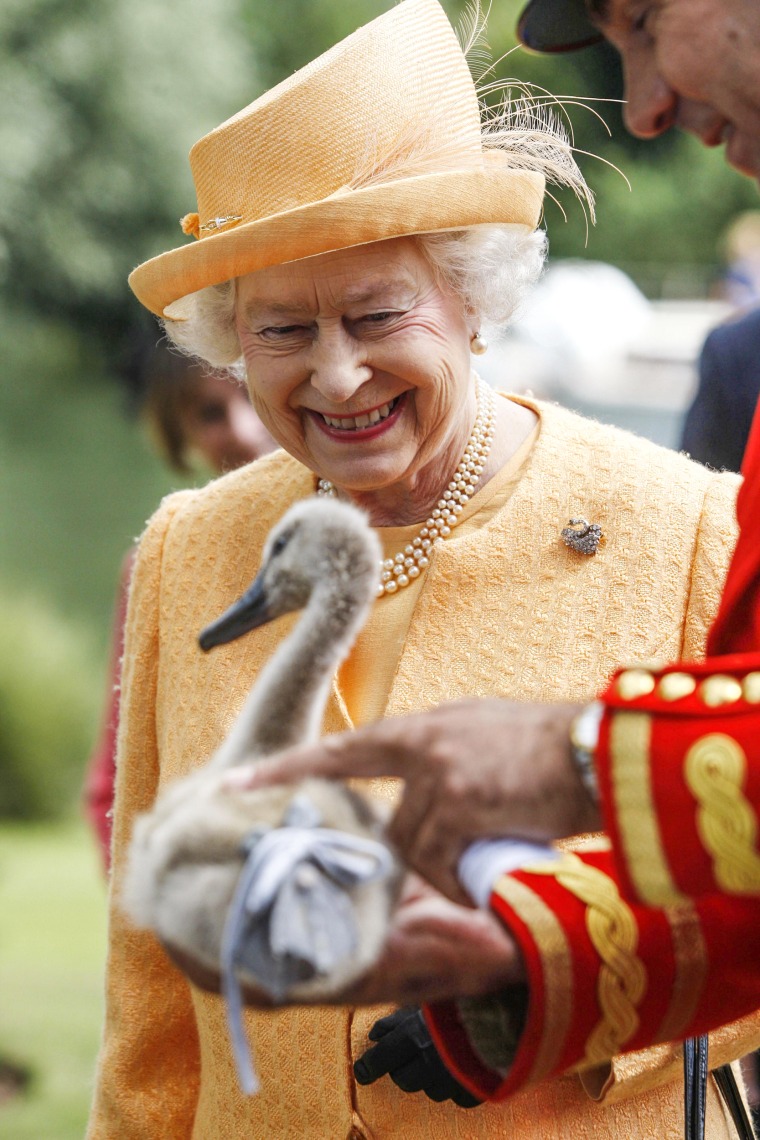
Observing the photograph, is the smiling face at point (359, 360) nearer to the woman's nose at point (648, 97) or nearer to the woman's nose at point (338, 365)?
the woman's nose at point (338, 365)

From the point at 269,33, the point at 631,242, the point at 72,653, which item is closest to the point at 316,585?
the point at 72,653

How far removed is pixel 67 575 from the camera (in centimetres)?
1170

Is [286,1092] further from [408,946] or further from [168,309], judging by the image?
[168,309]

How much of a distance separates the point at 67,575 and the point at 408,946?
35.5 ft

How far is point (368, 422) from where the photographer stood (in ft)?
7.39

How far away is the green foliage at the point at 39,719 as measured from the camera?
851 centimetres

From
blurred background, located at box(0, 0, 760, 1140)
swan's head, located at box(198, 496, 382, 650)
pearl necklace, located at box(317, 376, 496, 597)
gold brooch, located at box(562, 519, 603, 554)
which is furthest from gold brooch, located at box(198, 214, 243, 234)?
blurred background, located at box(0, 0, 760, 1140)

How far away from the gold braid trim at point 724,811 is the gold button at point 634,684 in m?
0.07

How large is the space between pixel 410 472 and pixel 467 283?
35cm

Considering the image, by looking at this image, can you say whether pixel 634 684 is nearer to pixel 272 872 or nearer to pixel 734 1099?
pixel 272 872

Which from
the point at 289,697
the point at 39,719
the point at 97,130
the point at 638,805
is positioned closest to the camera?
the point at 638,805

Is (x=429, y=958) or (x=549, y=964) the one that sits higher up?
(x=429, y=958)

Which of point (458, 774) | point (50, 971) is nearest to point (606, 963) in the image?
point (458, 774)

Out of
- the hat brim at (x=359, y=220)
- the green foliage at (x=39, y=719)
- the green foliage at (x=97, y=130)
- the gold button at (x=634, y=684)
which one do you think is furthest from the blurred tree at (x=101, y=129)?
the gold button at (x=634, y=684)
